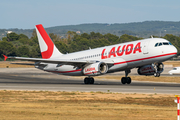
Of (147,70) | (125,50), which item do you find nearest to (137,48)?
(125,50)

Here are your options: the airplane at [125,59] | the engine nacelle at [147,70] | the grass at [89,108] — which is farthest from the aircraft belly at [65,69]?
the grass at [89,108]

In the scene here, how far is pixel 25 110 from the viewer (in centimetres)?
2173

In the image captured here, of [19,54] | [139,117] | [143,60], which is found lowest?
[139,117]

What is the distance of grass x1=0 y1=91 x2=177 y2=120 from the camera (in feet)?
A: 63.7

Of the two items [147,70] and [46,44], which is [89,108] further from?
[46,44]

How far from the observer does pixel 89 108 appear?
896 inches

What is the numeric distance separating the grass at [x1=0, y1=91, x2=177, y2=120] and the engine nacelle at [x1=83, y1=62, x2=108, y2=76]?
15.0 m

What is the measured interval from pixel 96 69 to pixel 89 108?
824 inches

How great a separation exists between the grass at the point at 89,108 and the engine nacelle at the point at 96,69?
1499 centimetres

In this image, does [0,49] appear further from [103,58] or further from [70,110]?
[70,110]

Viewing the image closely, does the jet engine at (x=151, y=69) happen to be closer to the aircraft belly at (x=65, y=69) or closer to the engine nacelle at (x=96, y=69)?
the engine nacelle at (x=96, y=69)

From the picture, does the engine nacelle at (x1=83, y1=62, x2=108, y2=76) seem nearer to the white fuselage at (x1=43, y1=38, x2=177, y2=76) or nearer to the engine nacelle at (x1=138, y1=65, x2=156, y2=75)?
the white fuselage at (x1=43, y1=38, x2=177, y2=76)

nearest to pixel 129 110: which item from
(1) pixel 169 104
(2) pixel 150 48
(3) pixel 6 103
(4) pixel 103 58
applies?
(1) pixel 169 104

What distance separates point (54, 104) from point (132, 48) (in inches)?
827
